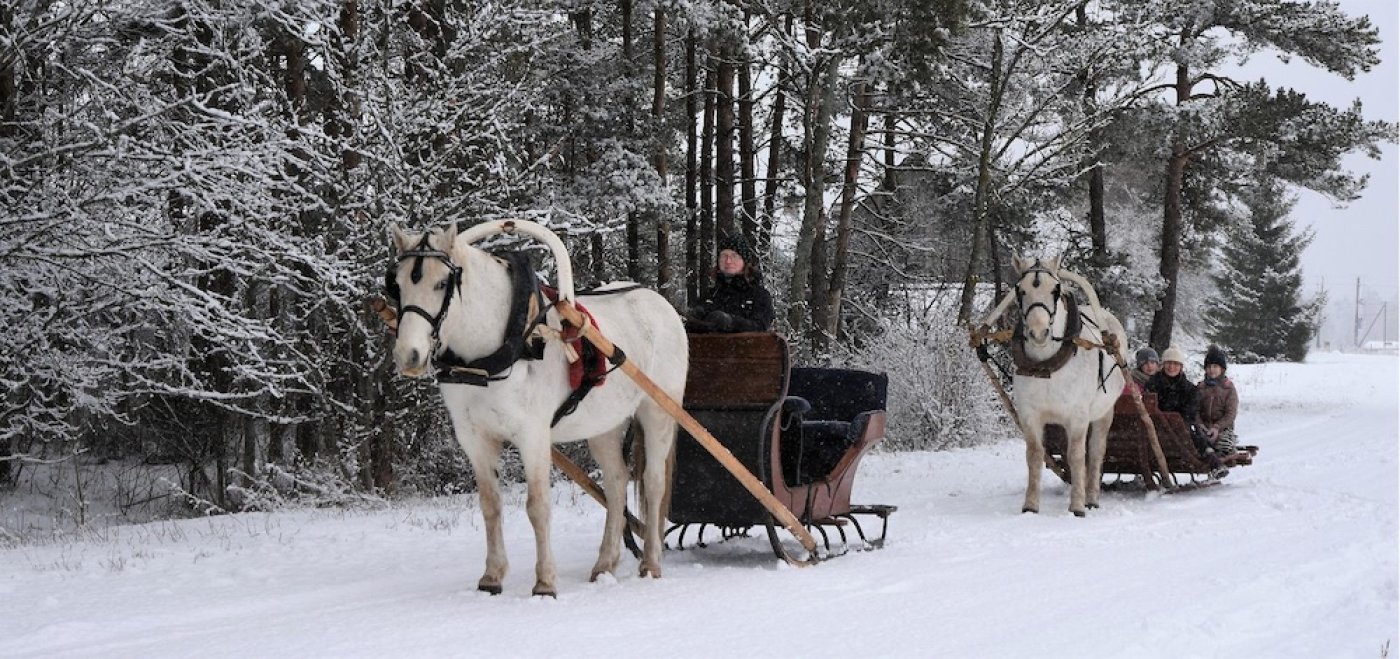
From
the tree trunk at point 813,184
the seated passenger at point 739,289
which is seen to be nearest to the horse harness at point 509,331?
the seated passenger at point 739,289

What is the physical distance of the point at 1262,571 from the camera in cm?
603

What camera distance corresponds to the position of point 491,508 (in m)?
5.87

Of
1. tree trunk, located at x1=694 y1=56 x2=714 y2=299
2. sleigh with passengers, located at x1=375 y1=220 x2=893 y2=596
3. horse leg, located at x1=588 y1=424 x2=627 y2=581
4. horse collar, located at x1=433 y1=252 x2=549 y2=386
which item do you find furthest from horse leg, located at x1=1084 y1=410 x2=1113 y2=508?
tree trunk, located at x1=694 y1=56 x2=714 y2=299

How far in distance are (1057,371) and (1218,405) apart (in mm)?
3411

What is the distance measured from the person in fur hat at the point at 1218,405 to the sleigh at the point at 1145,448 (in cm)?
37

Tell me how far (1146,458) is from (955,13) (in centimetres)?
884

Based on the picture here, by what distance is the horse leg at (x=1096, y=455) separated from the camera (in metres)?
10.0

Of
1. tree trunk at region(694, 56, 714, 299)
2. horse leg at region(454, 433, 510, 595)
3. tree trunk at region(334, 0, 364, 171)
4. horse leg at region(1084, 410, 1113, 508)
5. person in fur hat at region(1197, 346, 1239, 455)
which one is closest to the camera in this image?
horse leg at region(454, 433, 510, 595)

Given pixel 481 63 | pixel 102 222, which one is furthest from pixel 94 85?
pixel 481 63

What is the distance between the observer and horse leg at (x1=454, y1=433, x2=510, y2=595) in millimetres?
5797

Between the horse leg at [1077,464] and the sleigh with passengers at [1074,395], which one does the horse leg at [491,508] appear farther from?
the horse leg at [1077,464]

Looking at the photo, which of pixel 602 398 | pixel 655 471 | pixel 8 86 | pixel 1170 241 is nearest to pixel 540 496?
pixel 602 398

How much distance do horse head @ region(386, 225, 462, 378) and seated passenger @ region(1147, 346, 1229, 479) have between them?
7.94m

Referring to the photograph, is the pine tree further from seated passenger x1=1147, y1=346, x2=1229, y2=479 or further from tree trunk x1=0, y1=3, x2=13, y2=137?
tree trunk x1=0, y1=3, x2=13, y2=137
